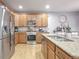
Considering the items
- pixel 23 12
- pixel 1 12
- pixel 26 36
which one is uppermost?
pixel 23 12

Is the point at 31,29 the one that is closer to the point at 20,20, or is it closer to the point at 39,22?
the point at 39,22

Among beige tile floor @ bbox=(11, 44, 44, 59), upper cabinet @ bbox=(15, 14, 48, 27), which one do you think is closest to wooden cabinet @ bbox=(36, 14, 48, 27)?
upper cabinet @ bbox=(15, 14, 48, 27)

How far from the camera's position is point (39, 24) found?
9703mm

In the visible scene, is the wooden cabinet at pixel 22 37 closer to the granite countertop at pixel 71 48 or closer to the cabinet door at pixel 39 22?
the cabinet door at pixel 39 22

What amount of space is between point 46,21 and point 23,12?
197 centimetres

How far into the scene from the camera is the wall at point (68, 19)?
9945 millimetres

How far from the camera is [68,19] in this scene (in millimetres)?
10016

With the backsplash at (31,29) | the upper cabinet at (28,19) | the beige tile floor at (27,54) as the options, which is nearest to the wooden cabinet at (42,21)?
the upper cabinet at (28,19)

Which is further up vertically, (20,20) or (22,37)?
(20,20)

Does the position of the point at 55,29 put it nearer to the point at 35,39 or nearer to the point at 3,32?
the point at 35,39

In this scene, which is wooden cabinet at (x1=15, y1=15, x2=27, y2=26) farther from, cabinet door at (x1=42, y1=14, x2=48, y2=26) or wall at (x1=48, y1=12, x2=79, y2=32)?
wall at (x1=48, y1=12, x2=79, y2=32)

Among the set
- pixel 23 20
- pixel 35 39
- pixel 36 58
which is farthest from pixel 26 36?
pixel 36 58

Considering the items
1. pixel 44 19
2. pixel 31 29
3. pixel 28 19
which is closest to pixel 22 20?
pixel 28 19

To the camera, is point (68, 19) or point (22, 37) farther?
point (68, 19)
